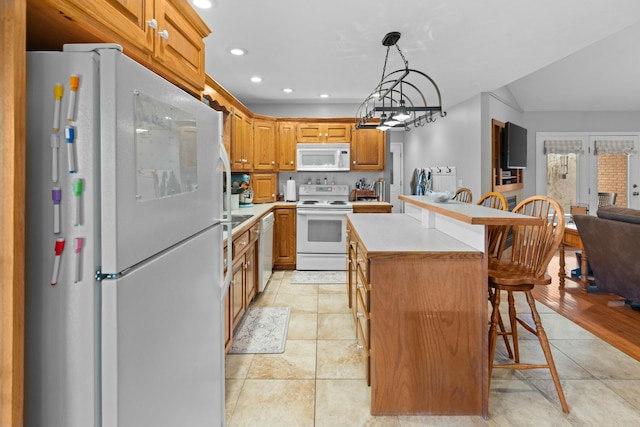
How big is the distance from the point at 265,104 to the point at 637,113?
22.6ft

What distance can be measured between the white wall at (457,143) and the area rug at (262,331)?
3.57 meters

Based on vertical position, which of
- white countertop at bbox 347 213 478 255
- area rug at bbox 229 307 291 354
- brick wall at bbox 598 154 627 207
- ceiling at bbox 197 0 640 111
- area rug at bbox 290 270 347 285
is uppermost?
ceiling at bbox 197 0 640 111

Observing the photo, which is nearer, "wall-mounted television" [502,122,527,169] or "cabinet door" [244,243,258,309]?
"cabinet door" [244,243,258,309]

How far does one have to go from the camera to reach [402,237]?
6.94ft

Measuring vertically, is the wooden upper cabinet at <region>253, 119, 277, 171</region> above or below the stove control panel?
above

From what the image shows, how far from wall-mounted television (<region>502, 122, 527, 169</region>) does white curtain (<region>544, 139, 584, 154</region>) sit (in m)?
0.81

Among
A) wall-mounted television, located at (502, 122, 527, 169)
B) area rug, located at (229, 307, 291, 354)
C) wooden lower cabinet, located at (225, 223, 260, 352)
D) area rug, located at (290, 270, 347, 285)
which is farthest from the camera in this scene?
wall-mounted television, located at (502, 122, 527, 169)

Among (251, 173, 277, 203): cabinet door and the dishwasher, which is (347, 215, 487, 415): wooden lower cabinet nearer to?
the dishwasher

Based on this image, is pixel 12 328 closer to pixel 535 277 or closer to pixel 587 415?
pixel 535 277

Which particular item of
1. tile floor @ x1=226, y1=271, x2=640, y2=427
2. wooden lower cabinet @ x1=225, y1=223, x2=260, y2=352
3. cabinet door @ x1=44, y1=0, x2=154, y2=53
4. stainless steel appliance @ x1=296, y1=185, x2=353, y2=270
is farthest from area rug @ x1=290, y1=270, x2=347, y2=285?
cabinet door @ x1=44, y1=0, x2=154, y2=53

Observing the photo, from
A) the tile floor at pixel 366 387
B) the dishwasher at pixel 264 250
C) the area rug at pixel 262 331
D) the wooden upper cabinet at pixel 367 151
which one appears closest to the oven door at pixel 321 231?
the dishwasher at pixel 264 250

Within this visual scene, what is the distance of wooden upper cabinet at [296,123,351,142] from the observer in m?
4.98

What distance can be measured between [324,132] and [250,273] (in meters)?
2.70

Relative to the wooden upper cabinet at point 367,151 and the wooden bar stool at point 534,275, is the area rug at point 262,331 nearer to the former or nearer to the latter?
the wooden bar stool at point 534,275
